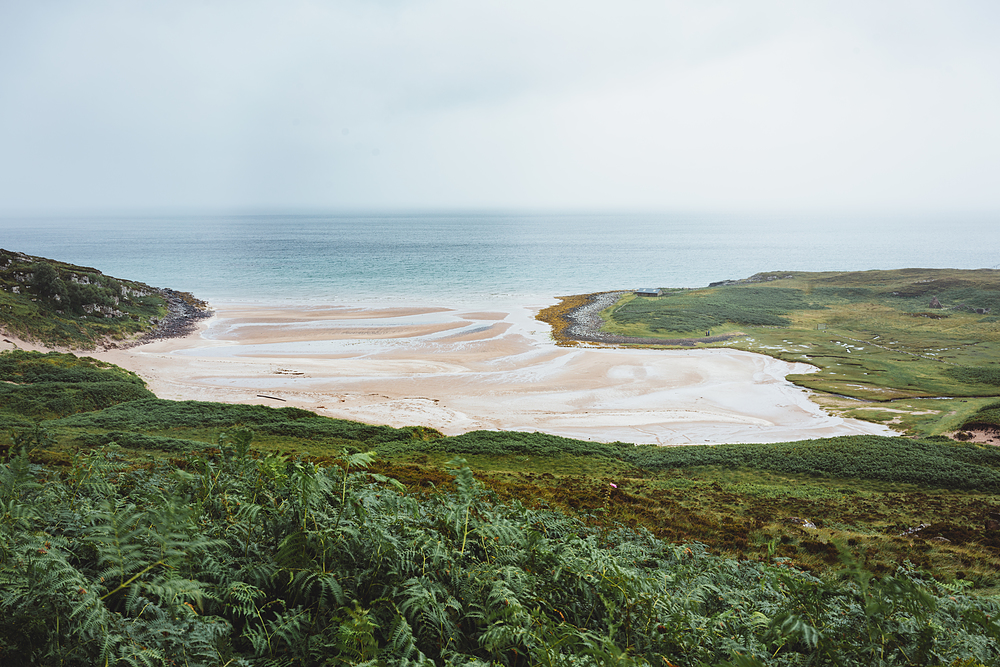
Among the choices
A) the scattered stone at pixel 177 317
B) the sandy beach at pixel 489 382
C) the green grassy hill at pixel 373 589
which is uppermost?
the green grassy hill at pixel 373 589

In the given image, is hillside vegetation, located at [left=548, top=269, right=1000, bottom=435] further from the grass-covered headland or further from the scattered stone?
the scattered stone

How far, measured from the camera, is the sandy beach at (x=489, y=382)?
2364cm

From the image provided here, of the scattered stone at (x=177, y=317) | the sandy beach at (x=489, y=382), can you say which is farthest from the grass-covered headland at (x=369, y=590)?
the scattered stone at (x=177, y=317)

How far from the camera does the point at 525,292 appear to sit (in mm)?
66125

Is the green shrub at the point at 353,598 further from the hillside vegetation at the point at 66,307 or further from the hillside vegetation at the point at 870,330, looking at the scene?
the hillside vegetation at the point at 66,307

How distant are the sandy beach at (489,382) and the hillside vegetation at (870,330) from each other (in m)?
3.15

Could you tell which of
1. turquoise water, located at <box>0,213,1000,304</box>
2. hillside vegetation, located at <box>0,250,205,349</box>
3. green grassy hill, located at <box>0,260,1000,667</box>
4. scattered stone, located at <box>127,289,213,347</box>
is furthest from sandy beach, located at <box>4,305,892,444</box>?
turquoise water, located at <box>0,213,1000,304</box>

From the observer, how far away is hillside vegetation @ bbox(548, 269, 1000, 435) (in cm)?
2773

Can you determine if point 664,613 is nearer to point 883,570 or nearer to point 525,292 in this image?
point 883,570

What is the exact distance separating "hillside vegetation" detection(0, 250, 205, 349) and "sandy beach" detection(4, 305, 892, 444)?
2.78m

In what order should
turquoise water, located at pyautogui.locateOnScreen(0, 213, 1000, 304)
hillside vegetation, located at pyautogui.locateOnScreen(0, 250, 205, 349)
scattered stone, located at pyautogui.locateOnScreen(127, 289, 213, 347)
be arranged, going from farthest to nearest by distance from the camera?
turquoise water, located at pyautogui.locateOnScreen(0, 213, 1000, 304), scattered stone, located at pyautogui.locateOnScreen(127, 289, 213, 347), hillside vegetation, located at pyautogui.locateOnScreen(0, 250, 205, 349)

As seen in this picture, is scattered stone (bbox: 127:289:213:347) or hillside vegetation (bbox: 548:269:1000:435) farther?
scattered stone (bbox: 127:289:213:347)

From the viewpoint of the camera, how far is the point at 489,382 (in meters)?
29.9

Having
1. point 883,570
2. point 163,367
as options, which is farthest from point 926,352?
point 163,367
